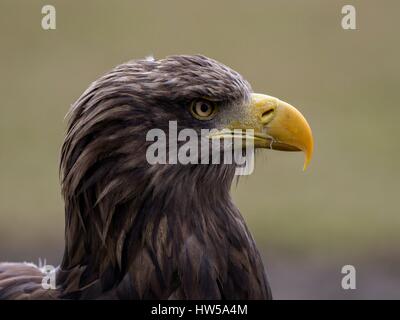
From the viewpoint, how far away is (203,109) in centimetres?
392

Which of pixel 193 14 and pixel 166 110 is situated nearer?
pixel 166 110

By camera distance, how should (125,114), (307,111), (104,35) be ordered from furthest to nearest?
(104,35) → (307,111) → (125,114)

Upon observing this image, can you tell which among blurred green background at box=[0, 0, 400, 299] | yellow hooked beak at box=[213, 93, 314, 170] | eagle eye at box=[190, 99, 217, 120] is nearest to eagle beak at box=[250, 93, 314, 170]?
yellow hooked beak at box=[213, 93, 314, 170]

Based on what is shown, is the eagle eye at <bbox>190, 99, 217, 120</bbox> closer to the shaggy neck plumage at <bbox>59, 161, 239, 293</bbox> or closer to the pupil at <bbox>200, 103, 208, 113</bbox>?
the pupil at <bbox>200, 103, 208, 113</bbox>

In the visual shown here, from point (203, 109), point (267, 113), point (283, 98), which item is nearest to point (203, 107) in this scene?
point (203, 109)

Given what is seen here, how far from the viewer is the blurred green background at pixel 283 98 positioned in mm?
9961

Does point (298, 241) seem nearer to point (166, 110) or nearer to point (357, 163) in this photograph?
point (357, 163)

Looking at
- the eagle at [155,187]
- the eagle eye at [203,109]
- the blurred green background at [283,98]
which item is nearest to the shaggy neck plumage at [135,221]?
the eagle at [155,187]

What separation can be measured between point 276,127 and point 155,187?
1.73 feet

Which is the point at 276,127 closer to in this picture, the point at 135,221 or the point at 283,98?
the point at 135,221

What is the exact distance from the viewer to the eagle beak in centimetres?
396

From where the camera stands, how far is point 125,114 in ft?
12.5
